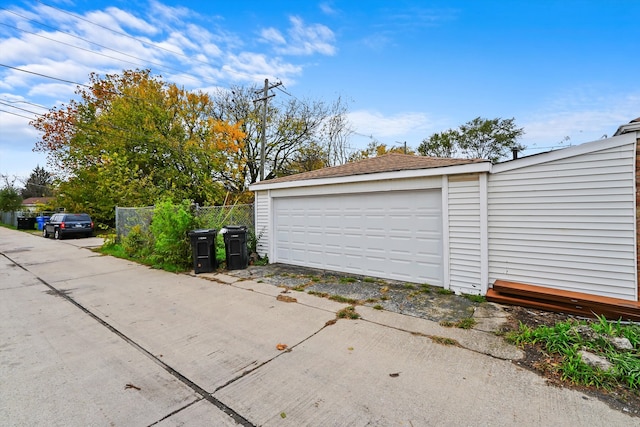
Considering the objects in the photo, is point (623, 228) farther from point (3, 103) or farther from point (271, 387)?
point (3, 103)

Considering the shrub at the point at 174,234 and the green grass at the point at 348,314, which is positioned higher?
the shrub at the point at 174,234

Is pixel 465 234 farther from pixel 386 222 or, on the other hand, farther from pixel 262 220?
pixel 262 220

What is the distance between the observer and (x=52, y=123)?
18.7 metres

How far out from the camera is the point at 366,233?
632 centimetres

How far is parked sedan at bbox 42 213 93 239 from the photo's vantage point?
1508 cm

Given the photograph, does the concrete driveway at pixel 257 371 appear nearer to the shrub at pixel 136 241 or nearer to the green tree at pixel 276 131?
the shrub at pixel 136 241

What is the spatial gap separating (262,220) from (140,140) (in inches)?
479

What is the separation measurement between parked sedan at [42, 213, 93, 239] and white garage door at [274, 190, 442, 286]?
1390 centimetres

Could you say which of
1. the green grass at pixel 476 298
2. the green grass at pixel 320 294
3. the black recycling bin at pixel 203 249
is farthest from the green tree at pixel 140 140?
the green grass at pixel 476 298

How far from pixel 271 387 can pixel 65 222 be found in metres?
18.0

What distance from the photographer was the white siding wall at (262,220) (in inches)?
316

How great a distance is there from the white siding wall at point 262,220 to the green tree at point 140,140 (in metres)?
7.30

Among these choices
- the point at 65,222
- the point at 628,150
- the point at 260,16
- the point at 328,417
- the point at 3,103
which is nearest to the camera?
the point at 328,417

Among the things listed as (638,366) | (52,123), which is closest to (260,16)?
(638,366)
